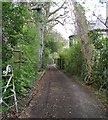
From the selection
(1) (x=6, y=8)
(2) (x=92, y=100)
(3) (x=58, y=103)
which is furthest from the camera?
(2) (x=92, y=100)

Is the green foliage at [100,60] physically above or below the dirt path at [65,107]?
above

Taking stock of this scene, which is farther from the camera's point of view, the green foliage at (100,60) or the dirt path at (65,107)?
the green foliage at (100,60)

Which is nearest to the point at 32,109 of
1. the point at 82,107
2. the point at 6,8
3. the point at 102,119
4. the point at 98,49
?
the point at 82,107

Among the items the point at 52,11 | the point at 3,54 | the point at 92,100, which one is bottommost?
the point at 92,100

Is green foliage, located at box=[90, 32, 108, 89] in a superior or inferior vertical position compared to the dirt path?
superior

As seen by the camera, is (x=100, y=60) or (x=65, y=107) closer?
(x=65, y=107)

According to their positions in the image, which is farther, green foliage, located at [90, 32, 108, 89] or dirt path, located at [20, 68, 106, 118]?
green foliage, located at [90, 32, 108, 89]

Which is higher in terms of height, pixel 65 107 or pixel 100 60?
pixel 100 60

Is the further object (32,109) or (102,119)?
(32,109)

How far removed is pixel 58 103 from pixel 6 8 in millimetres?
3503

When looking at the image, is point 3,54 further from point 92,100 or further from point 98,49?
point 98,49

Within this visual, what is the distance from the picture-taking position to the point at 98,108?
8.12 meters

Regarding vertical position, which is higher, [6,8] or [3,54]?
[6,8]

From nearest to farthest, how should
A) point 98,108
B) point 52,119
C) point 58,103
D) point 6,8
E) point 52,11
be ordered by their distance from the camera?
1. point 52,119
2. point 6,8
3. point 98,108
4. point 58,103
5. point 52,11
